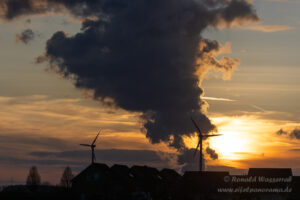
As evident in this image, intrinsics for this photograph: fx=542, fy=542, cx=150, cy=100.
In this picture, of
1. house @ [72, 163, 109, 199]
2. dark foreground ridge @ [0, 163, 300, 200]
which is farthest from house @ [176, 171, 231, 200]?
house @ [72, 163, 109, 199]

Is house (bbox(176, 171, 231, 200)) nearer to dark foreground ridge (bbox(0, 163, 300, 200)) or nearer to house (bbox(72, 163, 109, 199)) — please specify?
dark foreground ridge (bbox(0, 163, 300, 200))

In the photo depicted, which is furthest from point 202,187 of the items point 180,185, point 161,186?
point 161,186

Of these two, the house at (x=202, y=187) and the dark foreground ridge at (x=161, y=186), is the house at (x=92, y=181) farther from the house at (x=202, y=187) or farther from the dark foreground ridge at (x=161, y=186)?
the house at (x=202, y=187)

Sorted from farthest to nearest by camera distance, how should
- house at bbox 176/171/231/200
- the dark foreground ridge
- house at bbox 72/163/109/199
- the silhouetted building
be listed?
house at bbox 176/171/231/200
the silhouetted building
house at bbox 72/163/109/199
the dark foreground ridge

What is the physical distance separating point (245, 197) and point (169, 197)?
25264 millimetres

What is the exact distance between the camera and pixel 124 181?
15012 centimetres

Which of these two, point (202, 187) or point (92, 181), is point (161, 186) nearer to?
point (202, 187)

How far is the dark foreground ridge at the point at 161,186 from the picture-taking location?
14738cm

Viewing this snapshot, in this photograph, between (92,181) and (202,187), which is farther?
(202,187)

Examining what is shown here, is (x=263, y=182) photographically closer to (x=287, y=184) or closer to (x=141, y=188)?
(x=287, y=184)

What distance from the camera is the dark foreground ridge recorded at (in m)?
147

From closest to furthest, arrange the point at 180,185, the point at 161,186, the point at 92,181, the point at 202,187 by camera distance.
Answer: the point at 92,181, the point at 202,187, the point at 180,185, the point at 161,186

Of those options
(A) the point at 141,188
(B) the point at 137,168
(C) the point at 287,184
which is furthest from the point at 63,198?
A: (C) the point at 287,184

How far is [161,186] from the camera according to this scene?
173750mm
